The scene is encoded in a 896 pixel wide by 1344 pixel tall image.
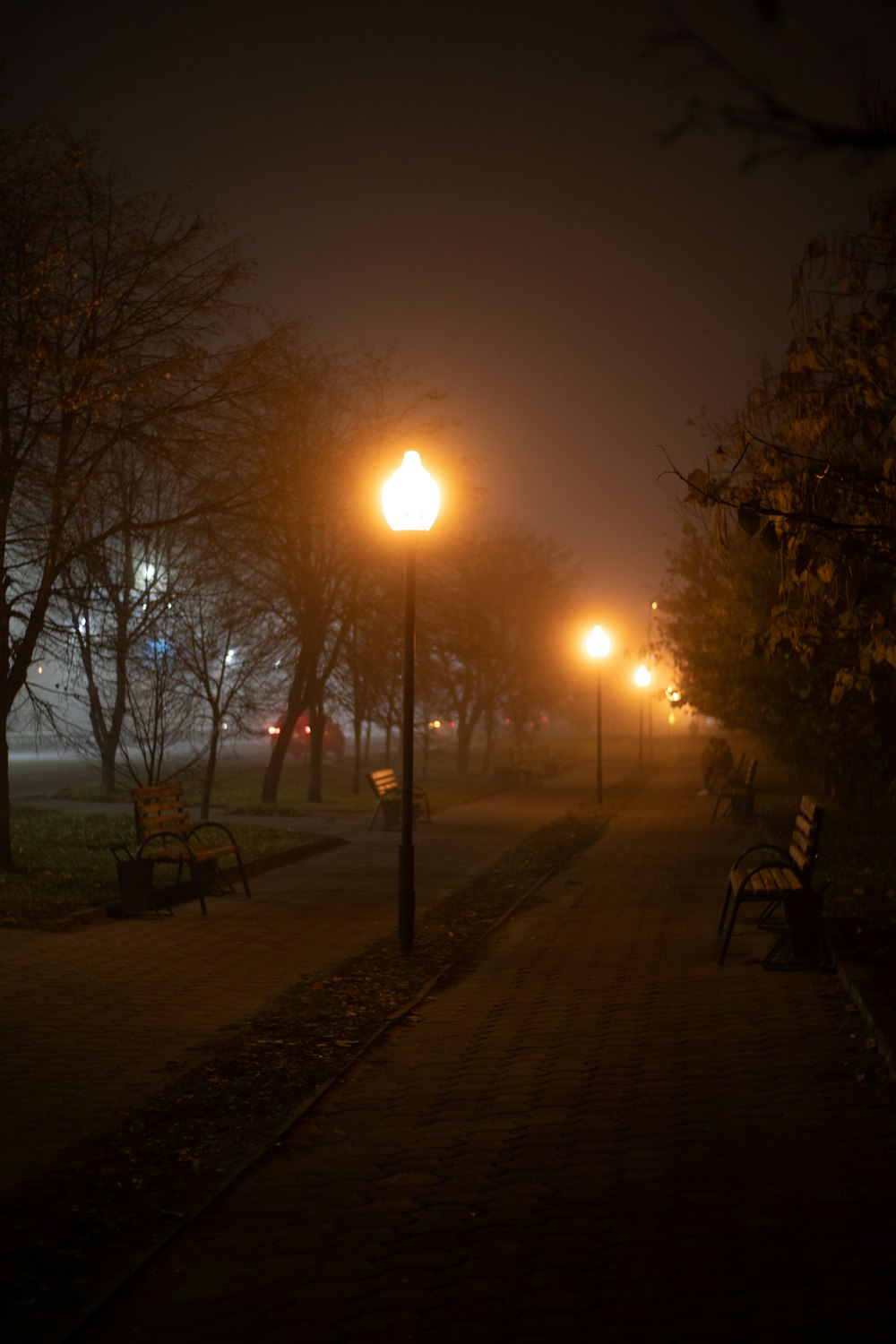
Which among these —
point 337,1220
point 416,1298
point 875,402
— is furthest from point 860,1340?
point 875,402

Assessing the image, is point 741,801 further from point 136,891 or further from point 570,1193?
point 570,1193

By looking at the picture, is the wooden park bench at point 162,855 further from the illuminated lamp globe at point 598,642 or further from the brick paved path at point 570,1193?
the illuminated lamp globe at point 598,642

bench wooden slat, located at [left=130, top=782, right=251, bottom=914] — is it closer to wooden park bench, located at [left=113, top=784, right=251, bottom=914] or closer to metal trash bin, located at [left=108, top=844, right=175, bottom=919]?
wooden park bench, located at [left=113, top=784, right=251, bottom=914]

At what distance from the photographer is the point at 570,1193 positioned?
5.13 metres

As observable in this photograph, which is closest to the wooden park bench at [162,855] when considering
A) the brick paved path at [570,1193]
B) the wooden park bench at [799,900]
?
the brick paved path at [570,1193]

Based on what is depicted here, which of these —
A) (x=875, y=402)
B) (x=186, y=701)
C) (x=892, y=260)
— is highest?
(x=892, y=260)

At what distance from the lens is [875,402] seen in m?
9.44

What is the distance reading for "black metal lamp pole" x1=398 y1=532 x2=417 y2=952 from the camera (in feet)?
36.5

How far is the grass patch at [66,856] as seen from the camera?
41.1ft

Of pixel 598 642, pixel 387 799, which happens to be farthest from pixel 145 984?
pixel 598 642

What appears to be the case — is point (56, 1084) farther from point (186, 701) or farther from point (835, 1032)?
point (186, 701)

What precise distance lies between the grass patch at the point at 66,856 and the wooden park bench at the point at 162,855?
1.42 ft

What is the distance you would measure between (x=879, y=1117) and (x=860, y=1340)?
7.86 ft

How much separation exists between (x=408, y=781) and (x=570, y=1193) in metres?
6.60
